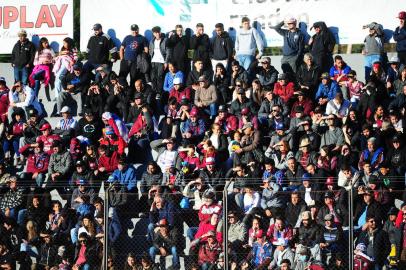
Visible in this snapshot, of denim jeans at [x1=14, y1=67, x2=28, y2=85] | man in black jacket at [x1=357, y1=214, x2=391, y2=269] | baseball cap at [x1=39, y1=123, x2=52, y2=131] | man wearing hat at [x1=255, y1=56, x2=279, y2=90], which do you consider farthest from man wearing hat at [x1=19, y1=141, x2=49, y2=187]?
man in black jacket at [x1=357, y1=214, x2=391, y2=269]

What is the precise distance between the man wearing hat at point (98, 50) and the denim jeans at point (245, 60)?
2921mm

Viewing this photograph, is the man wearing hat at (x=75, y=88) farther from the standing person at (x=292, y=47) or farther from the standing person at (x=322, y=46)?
the standing person at (x=322, y=46)

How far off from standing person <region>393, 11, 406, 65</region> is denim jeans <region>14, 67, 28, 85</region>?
807 cm

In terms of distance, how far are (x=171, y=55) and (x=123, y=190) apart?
14.6 feet

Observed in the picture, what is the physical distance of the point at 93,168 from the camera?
25422mm

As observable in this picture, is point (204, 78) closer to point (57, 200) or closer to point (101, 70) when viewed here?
point (101, 70)

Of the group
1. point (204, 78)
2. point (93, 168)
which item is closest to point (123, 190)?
point (93, 168)

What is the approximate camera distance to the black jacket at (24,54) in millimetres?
29359

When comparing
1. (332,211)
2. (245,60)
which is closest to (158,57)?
(245,60)

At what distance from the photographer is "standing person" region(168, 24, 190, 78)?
91.0ft

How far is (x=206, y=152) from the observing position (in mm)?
24766

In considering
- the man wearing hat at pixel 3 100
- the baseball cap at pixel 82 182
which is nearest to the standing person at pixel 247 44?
the baseball cap at pixel 82 182

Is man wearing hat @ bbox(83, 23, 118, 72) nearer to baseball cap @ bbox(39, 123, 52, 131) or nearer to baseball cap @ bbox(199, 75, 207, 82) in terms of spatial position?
baseball cap @ bbox(39, 123, 52, 131)

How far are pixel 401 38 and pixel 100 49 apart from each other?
21.5 ft
